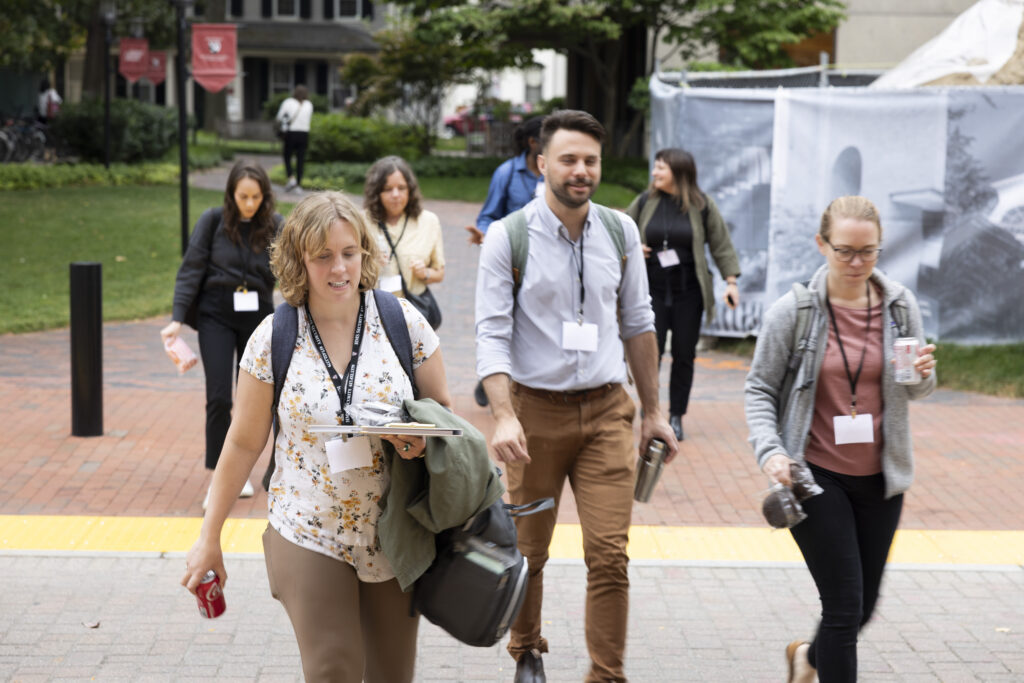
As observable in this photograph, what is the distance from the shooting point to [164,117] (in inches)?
1185

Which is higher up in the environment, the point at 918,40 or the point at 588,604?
the point at 918,40

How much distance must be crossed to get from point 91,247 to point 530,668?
14169mm

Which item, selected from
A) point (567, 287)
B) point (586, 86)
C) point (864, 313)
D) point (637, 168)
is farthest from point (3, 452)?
point (586, 86)

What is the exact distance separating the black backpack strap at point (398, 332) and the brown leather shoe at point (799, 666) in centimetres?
178

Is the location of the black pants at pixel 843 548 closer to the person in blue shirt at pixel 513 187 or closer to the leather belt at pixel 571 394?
the leather belt at pixel 571 394

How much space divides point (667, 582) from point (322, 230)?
3.16 metres

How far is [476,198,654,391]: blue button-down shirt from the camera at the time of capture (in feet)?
14.8

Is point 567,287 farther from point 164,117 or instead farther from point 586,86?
point 586,86

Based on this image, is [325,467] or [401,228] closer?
[325,467]

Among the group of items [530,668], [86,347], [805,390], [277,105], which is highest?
[277,105]

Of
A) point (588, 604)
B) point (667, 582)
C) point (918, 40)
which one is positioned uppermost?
point (918, 40)

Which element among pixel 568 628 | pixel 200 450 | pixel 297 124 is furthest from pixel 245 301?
pixel 297 124

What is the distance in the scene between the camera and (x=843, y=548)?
4004mm

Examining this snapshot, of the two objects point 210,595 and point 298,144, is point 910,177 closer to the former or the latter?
point 210,595
